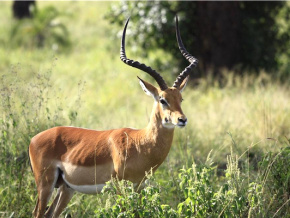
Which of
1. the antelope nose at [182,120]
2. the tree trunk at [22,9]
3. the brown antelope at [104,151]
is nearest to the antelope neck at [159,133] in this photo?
the brown antelope at [104,151]

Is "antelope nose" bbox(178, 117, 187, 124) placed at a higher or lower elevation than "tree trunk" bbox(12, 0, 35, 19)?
lower

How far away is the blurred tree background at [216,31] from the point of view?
12242mm

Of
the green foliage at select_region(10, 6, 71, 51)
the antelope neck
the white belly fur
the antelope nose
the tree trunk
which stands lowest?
the white belly fur

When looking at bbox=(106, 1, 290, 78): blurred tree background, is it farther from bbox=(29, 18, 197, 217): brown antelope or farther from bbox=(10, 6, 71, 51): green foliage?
bbox=(29, 18, 197, 217): brown antelope

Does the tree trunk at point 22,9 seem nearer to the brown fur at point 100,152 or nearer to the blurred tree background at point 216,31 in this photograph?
the blurred tree background at point 216,31

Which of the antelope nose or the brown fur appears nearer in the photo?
the antelope nose

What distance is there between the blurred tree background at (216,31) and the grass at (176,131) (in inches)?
23.1

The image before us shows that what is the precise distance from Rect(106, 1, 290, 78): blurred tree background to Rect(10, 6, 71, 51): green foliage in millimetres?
5378

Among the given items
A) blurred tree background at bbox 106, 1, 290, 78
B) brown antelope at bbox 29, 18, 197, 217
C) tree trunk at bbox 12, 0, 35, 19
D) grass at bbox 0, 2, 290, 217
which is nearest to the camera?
grass at bbox 0, 2, 290, 217

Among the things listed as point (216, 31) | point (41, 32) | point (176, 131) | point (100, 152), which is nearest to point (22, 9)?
point (41, 32)

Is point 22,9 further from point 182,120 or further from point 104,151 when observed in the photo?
point 182,120

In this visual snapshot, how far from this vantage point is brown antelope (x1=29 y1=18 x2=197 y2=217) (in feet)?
16.6

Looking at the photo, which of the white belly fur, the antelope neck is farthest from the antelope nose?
the white belly fur

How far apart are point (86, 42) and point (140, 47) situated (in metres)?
5.99
